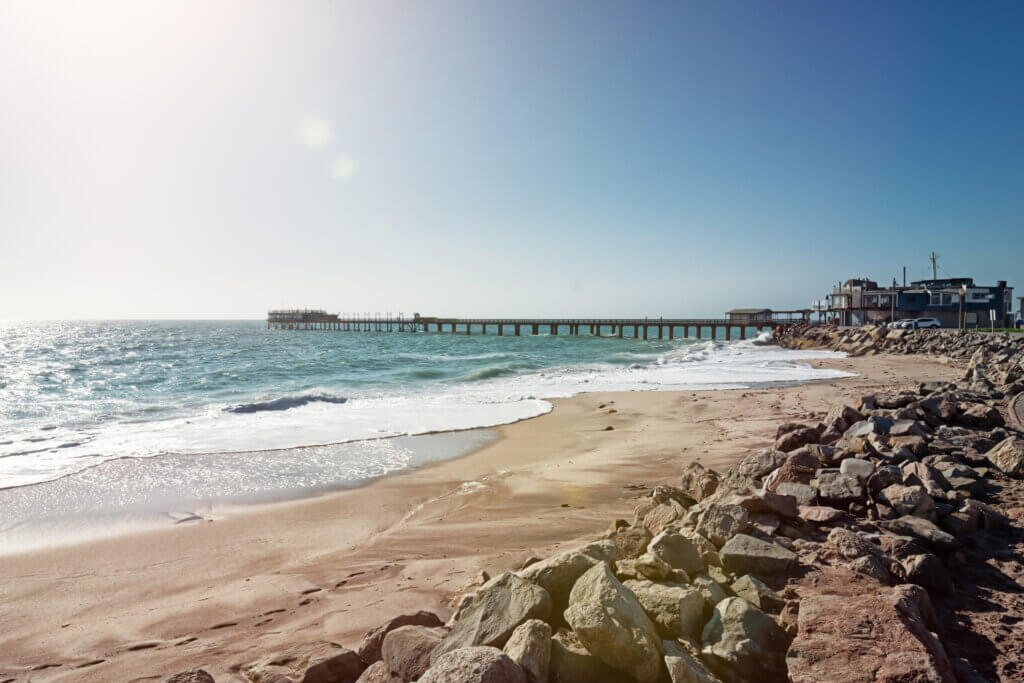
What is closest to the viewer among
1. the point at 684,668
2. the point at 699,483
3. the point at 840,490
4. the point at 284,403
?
the point at 684,668

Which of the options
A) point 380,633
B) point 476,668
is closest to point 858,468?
point 476,668

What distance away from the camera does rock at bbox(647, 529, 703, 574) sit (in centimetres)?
310

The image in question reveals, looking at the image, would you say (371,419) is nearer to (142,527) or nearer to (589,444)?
(589,444)

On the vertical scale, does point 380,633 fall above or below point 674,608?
below

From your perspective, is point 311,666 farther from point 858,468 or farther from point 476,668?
point 858,468

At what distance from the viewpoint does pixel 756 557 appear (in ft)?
10.3

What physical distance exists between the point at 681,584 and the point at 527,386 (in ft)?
52.9

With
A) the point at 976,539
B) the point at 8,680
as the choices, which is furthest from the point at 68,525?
the point at 976,539

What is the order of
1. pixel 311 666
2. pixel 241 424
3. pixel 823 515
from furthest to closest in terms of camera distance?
pixel 241 424 → pixel 823 515 → pixel 311 666

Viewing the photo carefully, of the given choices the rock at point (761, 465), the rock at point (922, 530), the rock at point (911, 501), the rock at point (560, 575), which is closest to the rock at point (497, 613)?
the rock at point (560, 575)

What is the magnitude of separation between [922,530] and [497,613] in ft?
9.02

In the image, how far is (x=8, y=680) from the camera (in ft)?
10.6

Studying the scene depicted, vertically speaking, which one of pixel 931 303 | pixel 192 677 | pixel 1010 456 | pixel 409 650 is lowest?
pixel 192 677

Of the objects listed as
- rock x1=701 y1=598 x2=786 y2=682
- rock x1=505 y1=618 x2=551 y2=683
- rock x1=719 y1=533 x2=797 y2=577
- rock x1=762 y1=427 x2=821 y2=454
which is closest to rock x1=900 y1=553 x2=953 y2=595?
rock x1=719 y1=533 x2=797 y2=577
